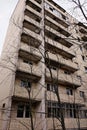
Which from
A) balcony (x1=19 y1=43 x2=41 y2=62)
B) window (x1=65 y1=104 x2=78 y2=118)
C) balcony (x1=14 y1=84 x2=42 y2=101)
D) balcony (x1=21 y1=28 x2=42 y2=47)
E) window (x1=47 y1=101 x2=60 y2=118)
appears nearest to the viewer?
balcony (x1=14 y1=84 x2=42 y2=101)

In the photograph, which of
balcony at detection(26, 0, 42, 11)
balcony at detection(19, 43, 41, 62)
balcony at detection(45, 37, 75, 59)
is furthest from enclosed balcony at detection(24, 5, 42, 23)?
balcony at detection(19, 43, 41, 62)

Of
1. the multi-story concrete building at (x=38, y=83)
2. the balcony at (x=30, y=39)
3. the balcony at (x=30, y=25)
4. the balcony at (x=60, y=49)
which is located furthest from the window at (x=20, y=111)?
the balcony at (x=30, y=25)

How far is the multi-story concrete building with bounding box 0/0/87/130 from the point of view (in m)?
11.3

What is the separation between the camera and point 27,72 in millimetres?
13422

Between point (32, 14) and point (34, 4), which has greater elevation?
point (34, 4)

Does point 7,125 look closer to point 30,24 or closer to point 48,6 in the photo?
point 30,24

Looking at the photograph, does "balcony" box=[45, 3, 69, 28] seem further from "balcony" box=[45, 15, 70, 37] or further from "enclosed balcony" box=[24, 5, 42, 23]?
"enclosed balcony" box=[24, 5, 42, 23]

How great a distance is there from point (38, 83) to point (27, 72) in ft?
6.20

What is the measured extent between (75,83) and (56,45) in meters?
5.63

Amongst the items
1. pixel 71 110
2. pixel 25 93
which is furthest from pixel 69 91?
pixel 25 93

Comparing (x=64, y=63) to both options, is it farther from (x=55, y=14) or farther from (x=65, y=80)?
→ (x=55, y=14)

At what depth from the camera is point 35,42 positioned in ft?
52.5

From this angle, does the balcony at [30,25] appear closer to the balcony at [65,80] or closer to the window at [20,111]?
the balcony at [65,80]

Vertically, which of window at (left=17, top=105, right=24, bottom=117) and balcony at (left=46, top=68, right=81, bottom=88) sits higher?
balcony at (left=46, top=68, right=81, bottom=88)
